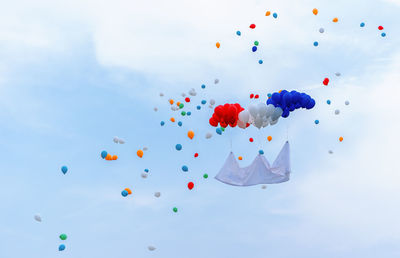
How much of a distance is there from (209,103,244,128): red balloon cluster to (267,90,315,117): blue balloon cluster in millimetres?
661

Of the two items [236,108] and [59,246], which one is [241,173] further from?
[59,246]

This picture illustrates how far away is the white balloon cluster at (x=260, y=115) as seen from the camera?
1161 cm

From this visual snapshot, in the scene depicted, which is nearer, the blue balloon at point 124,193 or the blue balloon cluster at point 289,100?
the blue balloon cluster at point 289,100

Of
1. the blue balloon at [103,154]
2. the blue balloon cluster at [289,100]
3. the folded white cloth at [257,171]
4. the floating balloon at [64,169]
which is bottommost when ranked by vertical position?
the floating balloon at [64,169]

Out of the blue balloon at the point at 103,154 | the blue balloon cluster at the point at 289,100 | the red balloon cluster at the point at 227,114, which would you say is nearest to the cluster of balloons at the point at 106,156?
the blue balloon at the point at 103,154

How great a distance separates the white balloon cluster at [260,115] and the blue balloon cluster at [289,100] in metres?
0.11

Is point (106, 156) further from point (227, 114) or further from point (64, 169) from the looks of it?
point (227, 114)

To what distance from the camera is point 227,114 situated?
468 inches

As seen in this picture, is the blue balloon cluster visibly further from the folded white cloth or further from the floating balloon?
the floating balloon

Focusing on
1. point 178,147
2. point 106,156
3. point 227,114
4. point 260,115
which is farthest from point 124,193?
point 260,115

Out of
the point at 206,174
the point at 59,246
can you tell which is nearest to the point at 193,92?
the point at 206,174

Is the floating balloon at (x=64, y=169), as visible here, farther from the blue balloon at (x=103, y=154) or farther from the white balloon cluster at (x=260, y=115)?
the white balloon cluster at (x=260, y=115)

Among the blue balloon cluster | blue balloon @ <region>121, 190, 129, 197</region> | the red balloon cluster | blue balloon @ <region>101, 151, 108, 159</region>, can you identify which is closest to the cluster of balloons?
blue balloon @ <region>101, 151, 108, 159</region>

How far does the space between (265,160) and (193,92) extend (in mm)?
2088
